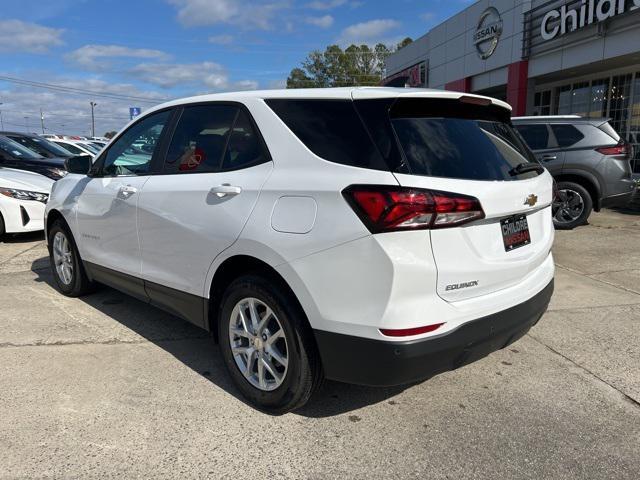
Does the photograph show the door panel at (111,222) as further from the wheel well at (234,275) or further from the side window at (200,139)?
the wheel well at (234,275)

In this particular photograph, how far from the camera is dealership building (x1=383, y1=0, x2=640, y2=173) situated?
45.0 ft

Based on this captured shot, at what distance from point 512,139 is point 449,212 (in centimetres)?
118

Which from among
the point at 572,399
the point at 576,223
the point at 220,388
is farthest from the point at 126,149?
the point at 576,223

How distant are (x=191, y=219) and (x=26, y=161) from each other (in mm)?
8752

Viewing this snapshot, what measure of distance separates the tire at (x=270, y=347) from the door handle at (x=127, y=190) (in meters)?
1.25

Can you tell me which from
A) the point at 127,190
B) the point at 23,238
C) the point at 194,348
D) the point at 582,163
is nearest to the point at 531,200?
the point at 194,348

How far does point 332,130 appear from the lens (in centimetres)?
265

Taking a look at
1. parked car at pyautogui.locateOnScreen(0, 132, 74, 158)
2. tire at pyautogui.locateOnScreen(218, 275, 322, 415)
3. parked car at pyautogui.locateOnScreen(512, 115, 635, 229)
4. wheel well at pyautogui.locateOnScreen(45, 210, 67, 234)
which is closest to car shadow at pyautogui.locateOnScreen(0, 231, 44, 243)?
parked car at pyautogui.locateOnScreen(0, 132, 74, 158)

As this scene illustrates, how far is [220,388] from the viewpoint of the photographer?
3.28 metres

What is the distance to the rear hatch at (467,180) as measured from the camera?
242 centimetres

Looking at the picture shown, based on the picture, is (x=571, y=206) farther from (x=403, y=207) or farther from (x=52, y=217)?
(x=52, y=217)

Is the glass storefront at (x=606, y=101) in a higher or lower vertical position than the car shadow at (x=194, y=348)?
higher

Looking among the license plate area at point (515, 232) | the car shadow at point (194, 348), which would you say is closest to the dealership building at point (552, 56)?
the car shadow at point (194, 348)

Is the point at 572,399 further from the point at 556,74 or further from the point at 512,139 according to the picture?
the point at 556,74
